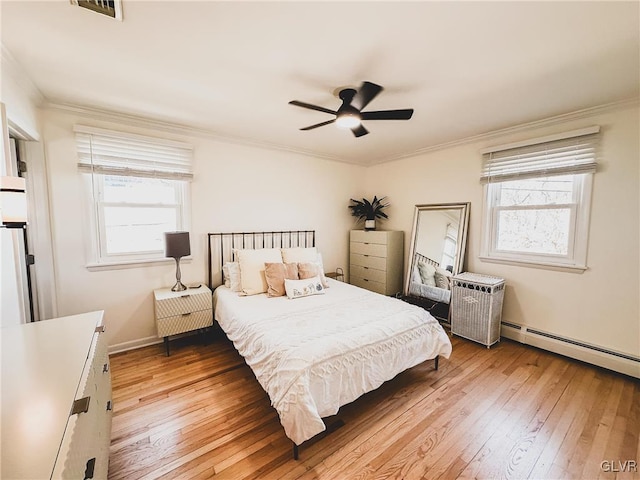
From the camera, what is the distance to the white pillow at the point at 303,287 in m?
2.72

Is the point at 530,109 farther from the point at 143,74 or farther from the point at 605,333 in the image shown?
the point at 143,74

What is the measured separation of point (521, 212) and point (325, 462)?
3.15 metres

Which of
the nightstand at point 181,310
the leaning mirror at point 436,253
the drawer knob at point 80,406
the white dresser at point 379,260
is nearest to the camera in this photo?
the drawer knob at point 80,406

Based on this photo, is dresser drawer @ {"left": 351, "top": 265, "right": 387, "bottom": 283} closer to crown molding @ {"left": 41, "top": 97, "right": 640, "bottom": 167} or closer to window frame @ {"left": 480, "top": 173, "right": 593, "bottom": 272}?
window frame @ {"left": 480, "top": 173, "right": 593, "bottom": 272}

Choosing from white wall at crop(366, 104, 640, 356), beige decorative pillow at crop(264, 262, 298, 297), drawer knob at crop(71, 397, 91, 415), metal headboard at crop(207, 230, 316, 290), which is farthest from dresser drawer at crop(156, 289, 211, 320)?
white wall at crop(366, 104, 640, 356)

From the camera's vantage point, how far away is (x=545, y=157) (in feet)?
8.96

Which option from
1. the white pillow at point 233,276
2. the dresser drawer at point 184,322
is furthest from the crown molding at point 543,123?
the dresser drawer at point 184,322

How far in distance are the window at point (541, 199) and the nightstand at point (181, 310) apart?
3385 millimetres

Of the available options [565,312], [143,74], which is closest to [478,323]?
[565,312]

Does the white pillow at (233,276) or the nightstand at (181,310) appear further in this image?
the white pillow at (233,276)

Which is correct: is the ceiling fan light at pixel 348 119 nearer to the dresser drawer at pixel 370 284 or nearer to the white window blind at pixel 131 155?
the white window blind at pixel 131 155

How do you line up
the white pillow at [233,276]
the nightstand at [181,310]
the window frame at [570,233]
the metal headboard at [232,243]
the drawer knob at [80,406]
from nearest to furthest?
the drawer knob at [80,406]
the window frame at [570,233]
the nightstand at [181,310]
the white pillow at [233,276]
the metal headboard at [232,243]

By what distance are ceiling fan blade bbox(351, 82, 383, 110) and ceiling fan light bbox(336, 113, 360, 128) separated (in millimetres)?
107

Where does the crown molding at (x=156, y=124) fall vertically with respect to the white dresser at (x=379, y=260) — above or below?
above
